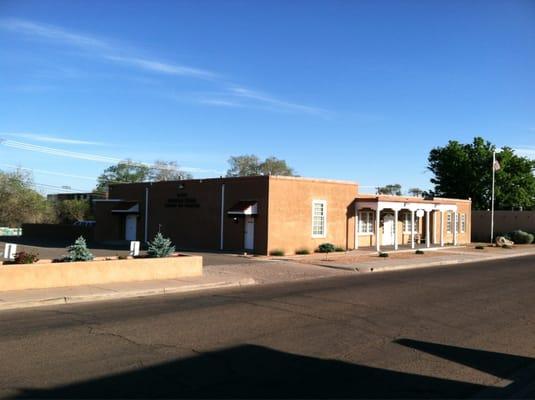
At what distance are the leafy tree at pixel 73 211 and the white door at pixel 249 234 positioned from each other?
36.9 m

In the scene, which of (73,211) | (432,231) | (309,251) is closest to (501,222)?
(432,231)

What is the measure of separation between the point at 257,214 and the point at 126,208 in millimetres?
12818

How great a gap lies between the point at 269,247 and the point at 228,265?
21.2 feet

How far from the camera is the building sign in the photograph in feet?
109

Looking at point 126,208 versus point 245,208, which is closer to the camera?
point 245,208

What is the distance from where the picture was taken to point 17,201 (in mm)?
49438

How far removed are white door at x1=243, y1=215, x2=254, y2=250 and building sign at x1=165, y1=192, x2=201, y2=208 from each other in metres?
4.19

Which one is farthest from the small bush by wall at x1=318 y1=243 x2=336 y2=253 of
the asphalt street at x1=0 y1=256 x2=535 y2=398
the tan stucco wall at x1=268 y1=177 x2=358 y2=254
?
the asphalt street at x1=0 y1=256 x2=535 y2=398

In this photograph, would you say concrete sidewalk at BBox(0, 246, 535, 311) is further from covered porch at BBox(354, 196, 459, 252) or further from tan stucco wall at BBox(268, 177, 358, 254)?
covered porch at BBox(354, 196, 459, 252)

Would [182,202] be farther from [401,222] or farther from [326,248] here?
[401,222]

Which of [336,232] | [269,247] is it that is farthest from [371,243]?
[269,247]

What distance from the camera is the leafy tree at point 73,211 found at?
6109cm

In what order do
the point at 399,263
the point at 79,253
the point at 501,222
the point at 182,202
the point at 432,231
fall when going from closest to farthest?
1. the point at 79,253
2. the point at 399,263
3. the point at 182,202
4. the point at 432,231
5. the point at 501,222

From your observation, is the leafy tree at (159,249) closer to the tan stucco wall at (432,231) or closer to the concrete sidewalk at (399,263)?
the concrete sidewalk at (399,263)
